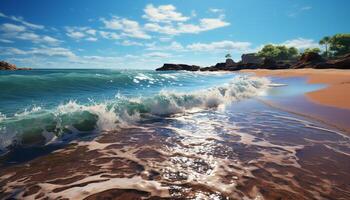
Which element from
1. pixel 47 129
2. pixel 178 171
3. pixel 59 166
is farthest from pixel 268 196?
pixel 47 129

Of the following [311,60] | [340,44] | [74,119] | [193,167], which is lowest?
[193,167]

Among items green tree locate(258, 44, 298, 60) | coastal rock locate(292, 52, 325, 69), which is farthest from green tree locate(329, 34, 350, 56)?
coastal rock locate(292, 52, 325, 69)

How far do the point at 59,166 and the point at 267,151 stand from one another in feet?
14.6

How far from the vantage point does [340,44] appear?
82.6 metres

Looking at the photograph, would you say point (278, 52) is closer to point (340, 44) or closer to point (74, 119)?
point (340, 44)

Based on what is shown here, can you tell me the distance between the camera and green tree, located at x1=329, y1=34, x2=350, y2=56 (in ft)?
264

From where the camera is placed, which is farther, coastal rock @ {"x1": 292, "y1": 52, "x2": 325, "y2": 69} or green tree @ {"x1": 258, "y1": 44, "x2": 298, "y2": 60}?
green tree @ {"x1": 258, "y1": 44, "x2": 298, "y2": 60}

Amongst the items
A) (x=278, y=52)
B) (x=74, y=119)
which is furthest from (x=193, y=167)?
(x=278, y=52)

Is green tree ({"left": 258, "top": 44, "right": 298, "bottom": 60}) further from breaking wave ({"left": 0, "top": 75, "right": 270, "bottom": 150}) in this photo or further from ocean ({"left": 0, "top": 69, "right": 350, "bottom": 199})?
ocean ({"left": 0, "top": 69, "right": 350, "bottom": 199})

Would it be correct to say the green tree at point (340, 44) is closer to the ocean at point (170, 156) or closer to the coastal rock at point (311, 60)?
the coastal rock at point (311, 60)

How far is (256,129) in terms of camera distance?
22.7 feet

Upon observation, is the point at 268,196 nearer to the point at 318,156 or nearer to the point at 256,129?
the point at 318,156

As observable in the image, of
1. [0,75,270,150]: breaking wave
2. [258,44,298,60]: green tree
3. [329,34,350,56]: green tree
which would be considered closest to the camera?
[0,75,270,150]: breaking wave

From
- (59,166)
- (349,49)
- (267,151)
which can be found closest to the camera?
→ (59,166)
